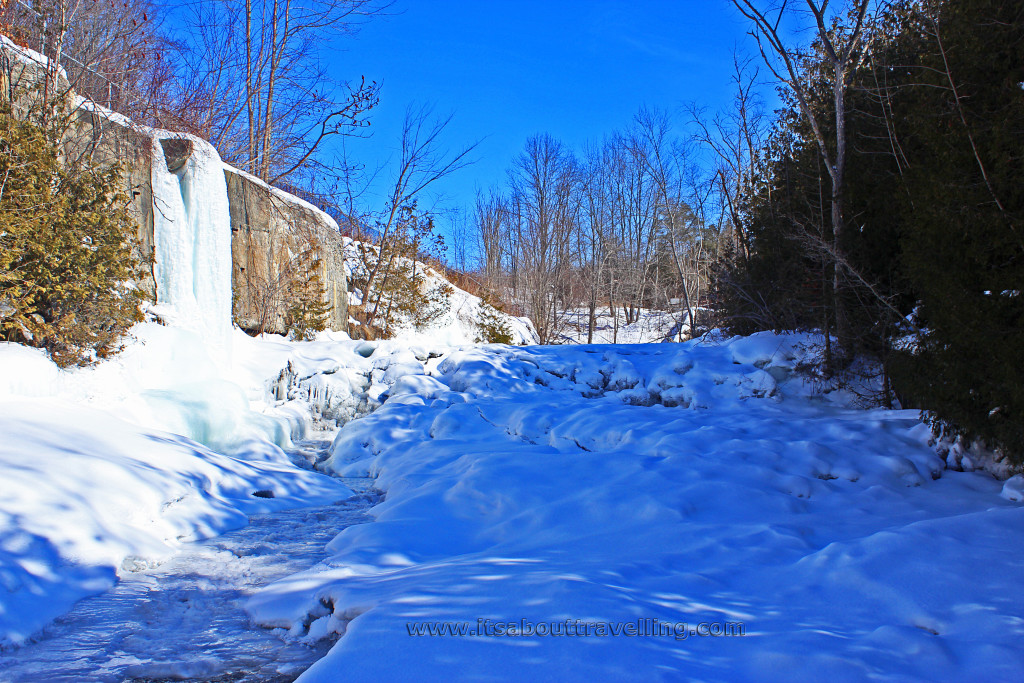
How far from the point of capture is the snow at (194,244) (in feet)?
24.1

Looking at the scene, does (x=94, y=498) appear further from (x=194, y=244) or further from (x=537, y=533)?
(x=194, y=244)

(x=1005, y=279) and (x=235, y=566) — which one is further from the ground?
(x=1005, y=279)

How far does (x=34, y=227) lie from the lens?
15.5ft

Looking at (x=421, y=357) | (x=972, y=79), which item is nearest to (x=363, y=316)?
(x=421, y=357)

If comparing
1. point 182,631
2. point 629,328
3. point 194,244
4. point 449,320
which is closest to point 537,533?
point 182,631

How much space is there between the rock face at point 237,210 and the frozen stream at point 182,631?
4.71 m

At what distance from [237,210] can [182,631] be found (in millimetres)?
8619

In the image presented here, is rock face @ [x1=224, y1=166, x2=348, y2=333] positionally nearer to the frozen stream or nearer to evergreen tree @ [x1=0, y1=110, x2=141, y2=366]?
evergreen tree @ [x1=0, y1=110, x2=141, y2=366]

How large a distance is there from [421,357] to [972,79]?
7804 mm

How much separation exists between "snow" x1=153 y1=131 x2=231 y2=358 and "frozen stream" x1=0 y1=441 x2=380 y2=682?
502 cm

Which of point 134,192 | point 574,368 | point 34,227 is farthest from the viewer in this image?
point 574,368

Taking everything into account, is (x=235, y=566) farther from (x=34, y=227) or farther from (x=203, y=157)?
(x=203, y=157)

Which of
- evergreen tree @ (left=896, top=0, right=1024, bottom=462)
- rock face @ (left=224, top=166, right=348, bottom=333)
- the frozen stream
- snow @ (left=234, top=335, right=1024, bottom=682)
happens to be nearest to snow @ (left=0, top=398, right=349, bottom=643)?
the frozen stream

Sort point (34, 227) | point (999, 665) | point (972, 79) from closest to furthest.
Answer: point (999, 665) < point (972, 79) < point (34, 227)
